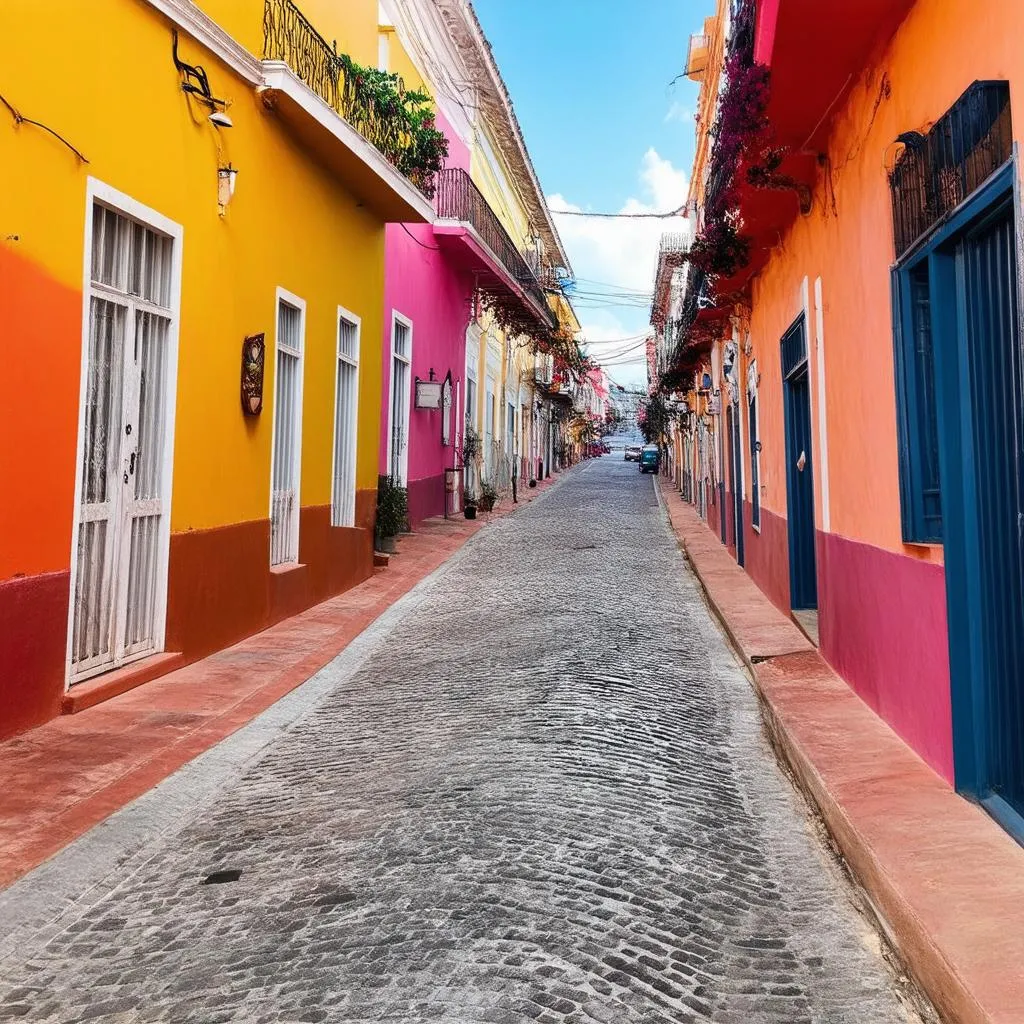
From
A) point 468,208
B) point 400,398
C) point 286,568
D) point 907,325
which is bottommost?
point 286,568

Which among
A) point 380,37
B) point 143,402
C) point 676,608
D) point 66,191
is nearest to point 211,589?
point 143,402

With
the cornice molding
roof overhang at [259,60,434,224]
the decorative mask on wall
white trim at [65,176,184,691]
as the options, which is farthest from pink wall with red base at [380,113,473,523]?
white trim at [65,176,184,691]

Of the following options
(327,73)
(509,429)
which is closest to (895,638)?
(327,73)

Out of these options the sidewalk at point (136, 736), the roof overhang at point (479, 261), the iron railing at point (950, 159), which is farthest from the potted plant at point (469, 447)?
the iron railing at point (950, 159)

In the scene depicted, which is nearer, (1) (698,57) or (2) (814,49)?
(2) (814,49)

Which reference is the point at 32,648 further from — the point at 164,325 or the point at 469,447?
the point at 469,447

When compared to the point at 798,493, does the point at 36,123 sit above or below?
above

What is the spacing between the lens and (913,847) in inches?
133

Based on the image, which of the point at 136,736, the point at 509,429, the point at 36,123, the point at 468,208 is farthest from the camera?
the point at 509,429

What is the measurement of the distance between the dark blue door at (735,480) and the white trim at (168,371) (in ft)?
27.4

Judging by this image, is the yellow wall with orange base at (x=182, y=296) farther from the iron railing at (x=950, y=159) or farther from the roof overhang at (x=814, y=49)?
the iron railing at (x=950, y=159)

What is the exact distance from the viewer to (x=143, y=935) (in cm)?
303

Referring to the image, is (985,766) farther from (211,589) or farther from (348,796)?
(211,589)

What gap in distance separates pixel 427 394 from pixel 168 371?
979 centimetres
